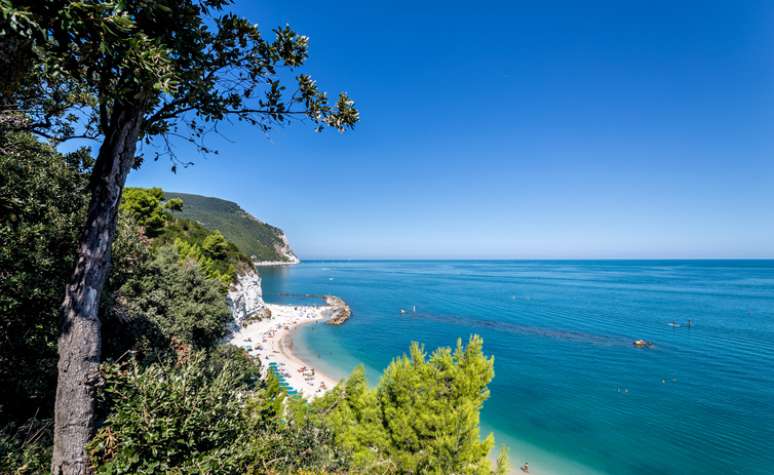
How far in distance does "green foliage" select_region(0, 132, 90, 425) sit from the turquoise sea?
81.3ft

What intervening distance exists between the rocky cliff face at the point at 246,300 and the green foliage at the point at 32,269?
30433 millimetres

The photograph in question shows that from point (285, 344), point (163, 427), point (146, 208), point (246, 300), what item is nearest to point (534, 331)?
point (285, 344)

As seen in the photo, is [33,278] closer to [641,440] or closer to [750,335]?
[641,440]

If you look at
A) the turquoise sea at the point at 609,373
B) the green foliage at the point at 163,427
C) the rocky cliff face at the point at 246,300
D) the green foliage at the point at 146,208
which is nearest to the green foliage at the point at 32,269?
the green foliage at the point at 163,427

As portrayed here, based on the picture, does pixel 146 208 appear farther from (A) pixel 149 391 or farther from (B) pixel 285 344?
(A) pixel 149 391

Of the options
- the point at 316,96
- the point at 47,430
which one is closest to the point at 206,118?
the point at 316,96

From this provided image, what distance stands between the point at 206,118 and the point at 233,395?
5504mm

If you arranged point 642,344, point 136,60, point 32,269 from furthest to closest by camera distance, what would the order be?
point 642,344
point 32,269
point 136,60

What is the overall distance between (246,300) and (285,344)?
9.71m

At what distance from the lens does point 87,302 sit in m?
4.97

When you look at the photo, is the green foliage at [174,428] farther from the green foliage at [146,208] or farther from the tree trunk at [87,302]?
the green foliage at [146,208]

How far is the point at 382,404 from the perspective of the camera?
48.4 feet

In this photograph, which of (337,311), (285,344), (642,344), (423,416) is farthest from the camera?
(337,311)

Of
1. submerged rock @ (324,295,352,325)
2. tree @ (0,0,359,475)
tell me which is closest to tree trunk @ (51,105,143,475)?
tree @ (0,0,359,475)
